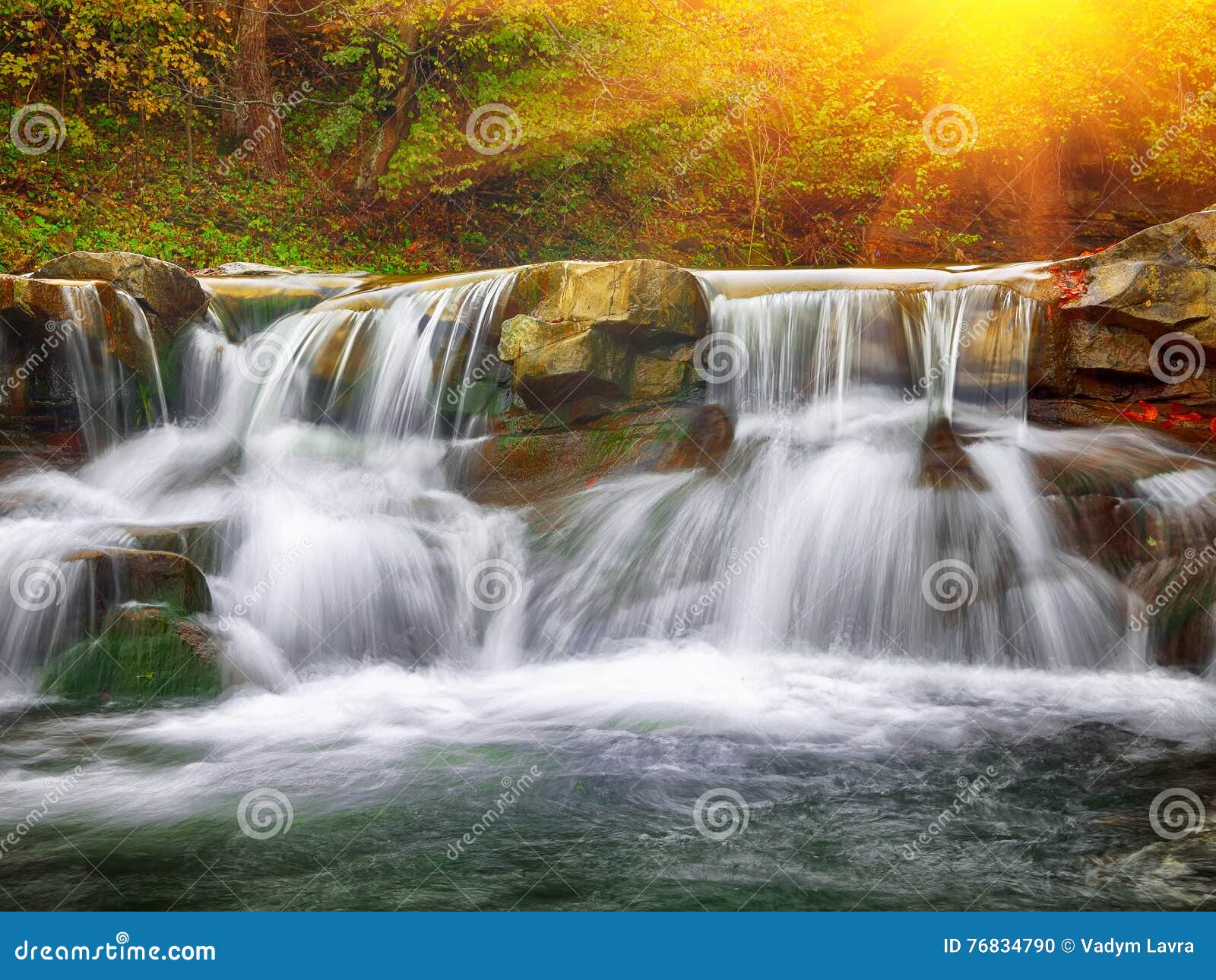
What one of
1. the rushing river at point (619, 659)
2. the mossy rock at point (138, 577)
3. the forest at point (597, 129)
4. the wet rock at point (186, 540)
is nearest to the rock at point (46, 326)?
the rushing river at point (619, 659)

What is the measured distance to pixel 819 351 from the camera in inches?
365

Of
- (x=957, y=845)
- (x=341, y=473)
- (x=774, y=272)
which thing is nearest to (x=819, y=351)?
(x=774, y=272)

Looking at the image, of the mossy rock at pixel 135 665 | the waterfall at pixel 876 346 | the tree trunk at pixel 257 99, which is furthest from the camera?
the tree trunk at pixel 257 99

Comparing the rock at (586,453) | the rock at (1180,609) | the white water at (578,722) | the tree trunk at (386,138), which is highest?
the tree trunk at (386,138)

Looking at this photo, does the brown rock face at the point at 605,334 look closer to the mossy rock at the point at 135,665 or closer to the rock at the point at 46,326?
the rock at the point at 46,326

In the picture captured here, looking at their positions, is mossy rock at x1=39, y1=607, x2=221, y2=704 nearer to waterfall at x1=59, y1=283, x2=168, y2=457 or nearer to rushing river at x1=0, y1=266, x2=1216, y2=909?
rushing river at x1=0, y1=266, x2=1216, y2=909

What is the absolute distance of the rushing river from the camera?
4.24 meters

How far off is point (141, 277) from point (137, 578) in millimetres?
4388

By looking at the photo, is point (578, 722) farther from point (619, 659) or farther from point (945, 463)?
point (945, 463)

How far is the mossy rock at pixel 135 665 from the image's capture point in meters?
6.10

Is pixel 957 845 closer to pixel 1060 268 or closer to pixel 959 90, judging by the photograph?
pixel 1060 268

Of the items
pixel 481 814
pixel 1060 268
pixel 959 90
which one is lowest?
pixel 481 814

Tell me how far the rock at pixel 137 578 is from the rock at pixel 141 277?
157 inches

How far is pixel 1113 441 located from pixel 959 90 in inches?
441
